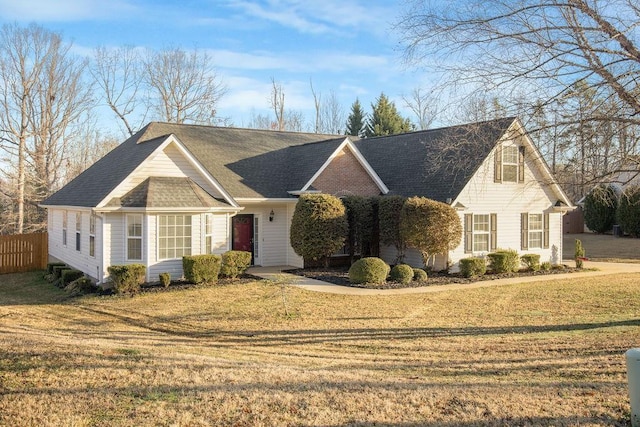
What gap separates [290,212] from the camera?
23.7 meters

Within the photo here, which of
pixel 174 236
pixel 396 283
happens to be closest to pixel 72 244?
pixel 174 236

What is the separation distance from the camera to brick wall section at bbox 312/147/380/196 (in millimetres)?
23866

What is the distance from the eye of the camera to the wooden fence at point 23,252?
2445cm

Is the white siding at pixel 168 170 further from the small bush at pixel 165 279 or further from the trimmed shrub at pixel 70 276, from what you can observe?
the trimmed shrub at pixel 70 276

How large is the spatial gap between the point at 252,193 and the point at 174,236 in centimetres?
446

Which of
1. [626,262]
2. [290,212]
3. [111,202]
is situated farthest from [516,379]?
[626,262]

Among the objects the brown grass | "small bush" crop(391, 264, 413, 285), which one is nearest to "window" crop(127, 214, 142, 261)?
the brown grass

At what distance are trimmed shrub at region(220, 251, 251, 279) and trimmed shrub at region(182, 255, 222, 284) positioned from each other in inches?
16.4

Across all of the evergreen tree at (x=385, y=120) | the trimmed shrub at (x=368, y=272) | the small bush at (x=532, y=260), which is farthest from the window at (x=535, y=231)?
the evergreen tree at (x=385, y=120)

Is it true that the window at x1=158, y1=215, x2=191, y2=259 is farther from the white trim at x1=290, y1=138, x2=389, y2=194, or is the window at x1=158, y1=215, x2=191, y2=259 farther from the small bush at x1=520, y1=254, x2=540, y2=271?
the small bush at x1=520, y1=254, x2=540, y2=271

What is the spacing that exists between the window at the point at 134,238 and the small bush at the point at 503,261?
1350 centimetres

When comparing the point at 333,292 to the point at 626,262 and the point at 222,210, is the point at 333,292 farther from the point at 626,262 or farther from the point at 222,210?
the point at 626,262

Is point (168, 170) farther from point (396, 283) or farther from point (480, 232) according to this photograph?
point (480, 232)

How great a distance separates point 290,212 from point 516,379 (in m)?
16.0
